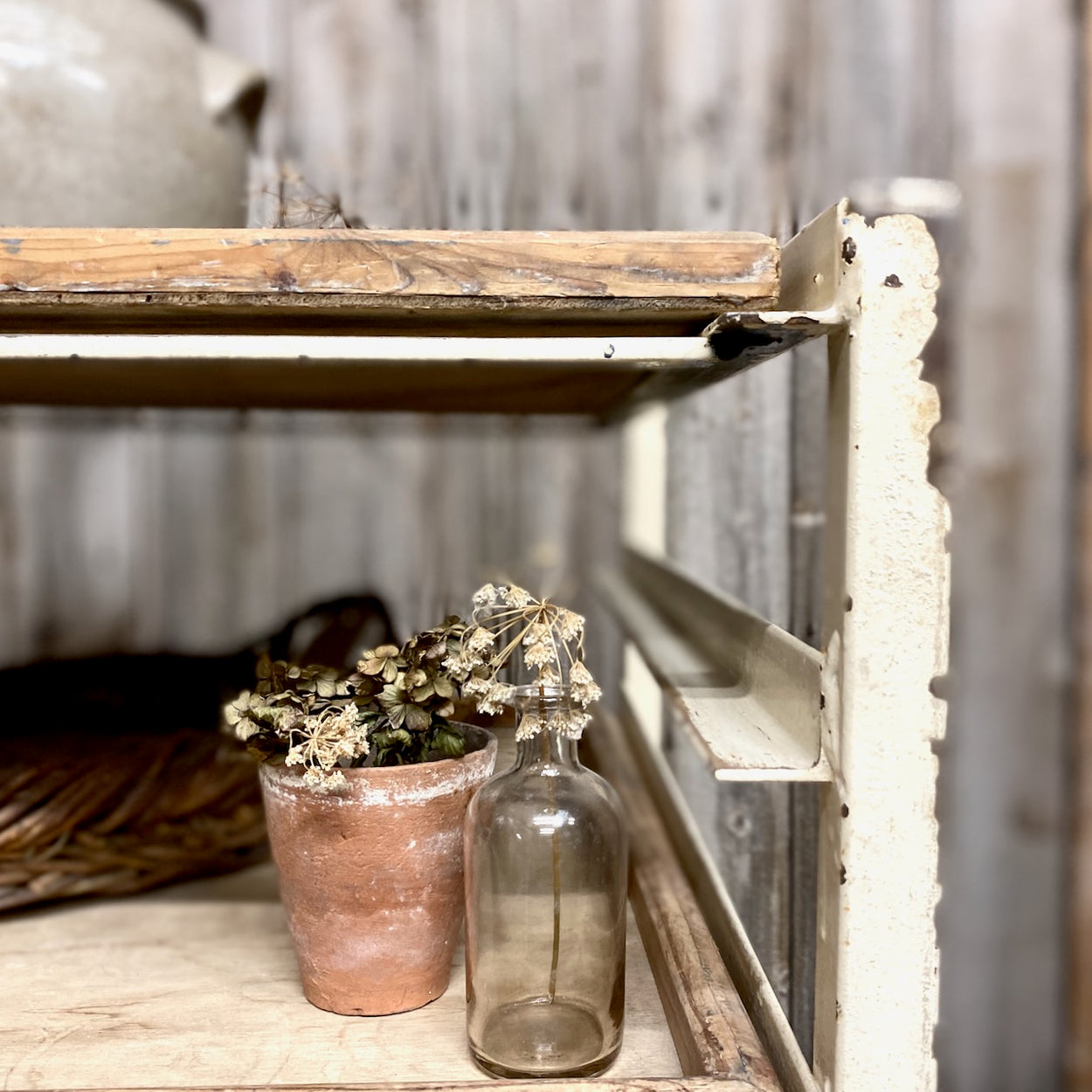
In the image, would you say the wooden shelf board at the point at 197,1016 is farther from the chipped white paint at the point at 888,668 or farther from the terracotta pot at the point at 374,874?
the chipped white paint at the point at 888,668

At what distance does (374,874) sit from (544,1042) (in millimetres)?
136

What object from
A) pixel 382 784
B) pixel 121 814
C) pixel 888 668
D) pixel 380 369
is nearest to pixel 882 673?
pixel 888 668

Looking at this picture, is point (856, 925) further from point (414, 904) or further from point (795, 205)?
point (795, 205)

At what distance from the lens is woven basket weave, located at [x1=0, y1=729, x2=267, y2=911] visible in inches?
29.4

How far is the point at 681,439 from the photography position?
3.93 ft

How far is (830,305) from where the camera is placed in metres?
0.51

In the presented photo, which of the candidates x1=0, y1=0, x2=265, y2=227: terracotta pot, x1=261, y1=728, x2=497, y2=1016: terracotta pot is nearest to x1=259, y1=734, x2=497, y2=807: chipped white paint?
x1=261, y1=728, x2=497, y2=1016: terracotta pot

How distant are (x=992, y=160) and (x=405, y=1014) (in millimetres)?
1199

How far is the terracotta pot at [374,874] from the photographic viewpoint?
0.57m

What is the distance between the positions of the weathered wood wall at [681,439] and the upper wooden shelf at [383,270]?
2.17 feet

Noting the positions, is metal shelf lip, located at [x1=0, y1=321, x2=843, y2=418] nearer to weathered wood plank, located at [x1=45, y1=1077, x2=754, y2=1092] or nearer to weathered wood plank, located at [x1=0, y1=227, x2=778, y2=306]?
weathered wood plank, located at [x1=0, y1=227, x2=778, y2=306]

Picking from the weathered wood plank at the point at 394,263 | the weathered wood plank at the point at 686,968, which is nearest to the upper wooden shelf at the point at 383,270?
the weathered wood plank at the point at 394,263

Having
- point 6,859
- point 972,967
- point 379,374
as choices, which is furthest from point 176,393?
point 972,967

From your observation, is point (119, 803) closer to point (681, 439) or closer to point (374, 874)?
point (374, 874)
